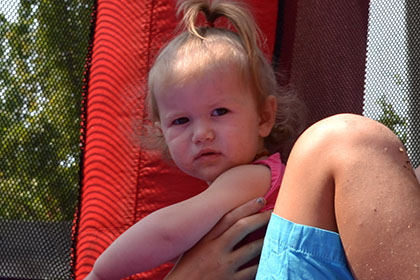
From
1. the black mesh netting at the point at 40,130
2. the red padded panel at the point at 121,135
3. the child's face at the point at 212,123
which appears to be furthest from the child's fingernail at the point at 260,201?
the black mesh netting at the point at 40,130

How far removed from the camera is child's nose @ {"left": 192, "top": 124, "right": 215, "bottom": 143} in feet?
3.61

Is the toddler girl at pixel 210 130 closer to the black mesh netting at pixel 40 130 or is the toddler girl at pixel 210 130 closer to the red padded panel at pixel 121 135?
the red padded panel at pixel 121 135

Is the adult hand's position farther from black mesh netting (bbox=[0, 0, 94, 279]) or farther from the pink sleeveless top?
black mesh netting (bbox=[0, 0, 94, 279])

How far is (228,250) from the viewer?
1.06 meters

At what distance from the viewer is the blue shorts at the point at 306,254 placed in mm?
704

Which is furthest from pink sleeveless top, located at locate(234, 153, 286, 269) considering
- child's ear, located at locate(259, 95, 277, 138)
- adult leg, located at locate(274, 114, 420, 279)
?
adult leg, located at locate(274, 114, 420, 279)

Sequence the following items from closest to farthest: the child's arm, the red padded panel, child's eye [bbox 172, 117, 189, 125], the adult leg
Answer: the adult leg, the child's arm, child's eye [bbox 172, 117, 189, 125], the red padded panel

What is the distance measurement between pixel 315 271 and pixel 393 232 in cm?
11

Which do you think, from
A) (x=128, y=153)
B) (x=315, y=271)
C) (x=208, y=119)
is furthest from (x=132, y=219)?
(x=315, y=271)

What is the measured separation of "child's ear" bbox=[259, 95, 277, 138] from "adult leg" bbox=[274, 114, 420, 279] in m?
0.44

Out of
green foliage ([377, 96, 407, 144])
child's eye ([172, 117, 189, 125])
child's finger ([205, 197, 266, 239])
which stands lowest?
child's finger ([205, 197, 266, 239])

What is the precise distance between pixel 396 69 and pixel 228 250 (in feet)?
2.35

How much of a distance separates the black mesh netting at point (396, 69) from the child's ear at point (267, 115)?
0.36 meters

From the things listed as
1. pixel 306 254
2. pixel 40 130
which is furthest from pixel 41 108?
pixel 306 254
